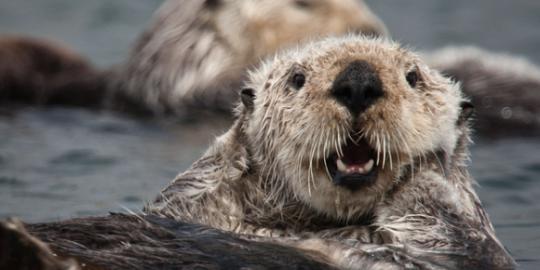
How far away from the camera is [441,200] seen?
4801 mm

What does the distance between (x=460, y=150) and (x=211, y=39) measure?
4320mm

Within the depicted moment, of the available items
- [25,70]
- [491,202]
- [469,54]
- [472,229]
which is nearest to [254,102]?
[472,229]

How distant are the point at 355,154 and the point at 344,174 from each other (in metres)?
0.12

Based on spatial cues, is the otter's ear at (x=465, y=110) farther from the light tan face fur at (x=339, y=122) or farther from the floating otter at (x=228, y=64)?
the floating otter at (x=228, y=64)

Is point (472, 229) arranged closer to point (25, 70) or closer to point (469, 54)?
point (469, 54)

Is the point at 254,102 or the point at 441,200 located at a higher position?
the point at 254,102

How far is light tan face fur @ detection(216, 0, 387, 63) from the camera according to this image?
8805 millimetres

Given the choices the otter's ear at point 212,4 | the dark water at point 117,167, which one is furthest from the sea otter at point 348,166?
the otter's ear at point 212,4

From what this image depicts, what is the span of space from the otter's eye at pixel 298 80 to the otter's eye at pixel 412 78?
41 centimetres

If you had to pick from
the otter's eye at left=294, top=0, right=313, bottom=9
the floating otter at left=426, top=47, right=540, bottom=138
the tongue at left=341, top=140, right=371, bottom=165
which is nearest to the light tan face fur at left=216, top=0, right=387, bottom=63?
the otter's eye at left=294, top=0, right=313, bottom=9

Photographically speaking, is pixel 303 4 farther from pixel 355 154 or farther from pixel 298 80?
pixel 355 154

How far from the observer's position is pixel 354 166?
15.1 feet

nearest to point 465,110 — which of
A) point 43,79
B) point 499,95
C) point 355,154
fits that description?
point 355,154

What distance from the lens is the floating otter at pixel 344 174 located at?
4527 mm
